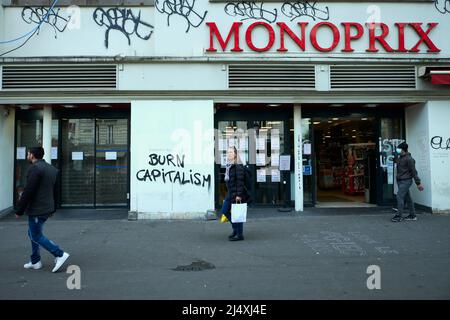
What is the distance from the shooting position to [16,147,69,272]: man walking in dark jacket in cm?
643

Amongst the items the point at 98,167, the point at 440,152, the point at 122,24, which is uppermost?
the point at 122,24

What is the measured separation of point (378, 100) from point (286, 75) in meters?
2.70

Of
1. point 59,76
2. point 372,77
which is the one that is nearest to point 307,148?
point 372,77

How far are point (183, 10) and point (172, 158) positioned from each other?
3982 mm

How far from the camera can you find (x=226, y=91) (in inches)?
439

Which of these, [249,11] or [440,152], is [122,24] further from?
[440,152]

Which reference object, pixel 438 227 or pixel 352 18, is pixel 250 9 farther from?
pixel 438 227

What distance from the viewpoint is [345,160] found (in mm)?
16750

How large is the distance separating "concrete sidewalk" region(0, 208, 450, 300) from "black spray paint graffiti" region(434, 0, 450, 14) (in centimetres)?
564

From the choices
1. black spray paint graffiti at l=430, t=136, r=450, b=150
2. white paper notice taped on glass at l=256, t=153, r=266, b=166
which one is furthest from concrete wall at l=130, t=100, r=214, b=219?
black spray paint graffiti at l=430, t=136, r=450, b=150

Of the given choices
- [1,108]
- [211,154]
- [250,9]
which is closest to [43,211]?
[211,154]

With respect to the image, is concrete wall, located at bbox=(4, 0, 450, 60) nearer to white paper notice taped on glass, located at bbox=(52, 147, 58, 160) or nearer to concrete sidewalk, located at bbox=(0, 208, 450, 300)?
white paper notice taped on glass, located at bbox=(52, 147, 58, 160)

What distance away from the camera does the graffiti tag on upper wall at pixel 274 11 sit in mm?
11344

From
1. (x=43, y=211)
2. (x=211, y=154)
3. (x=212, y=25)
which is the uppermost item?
(x=212, y=25)
